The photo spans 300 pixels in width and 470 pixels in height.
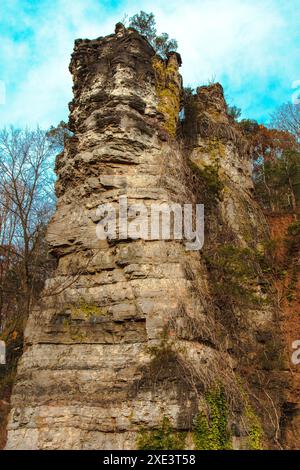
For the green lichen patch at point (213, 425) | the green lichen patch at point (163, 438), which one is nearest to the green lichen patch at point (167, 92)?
the green lichen patch at point (213, 425)

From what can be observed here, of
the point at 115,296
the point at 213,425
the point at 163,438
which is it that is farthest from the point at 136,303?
the point at 213,425

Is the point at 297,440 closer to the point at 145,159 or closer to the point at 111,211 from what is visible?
the point at 111,211

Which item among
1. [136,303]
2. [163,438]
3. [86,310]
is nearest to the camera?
[163,438]

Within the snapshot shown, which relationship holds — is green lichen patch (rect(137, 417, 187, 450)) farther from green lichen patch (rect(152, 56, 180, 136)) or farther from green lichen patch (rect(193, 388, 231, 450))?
green lichen patch (rect(152, 56, 180, 136))

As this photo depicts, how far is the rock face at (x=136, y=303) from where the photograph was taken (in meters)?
8.09

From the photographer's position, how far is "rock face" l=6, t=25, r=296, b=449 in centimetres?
809

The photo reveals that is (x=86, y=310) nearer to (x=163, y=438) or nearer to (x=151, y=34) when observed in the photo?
(x=163, y=438)

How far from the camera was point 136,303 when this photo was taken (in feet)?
29.5

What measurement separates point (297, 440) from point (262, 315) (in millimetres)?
3062

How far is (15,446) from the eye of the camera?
26.9 feet

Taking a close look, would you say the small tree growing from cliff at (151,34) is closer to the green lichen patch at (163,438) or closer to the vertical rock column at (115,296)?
the vertical rock column at (115,296)

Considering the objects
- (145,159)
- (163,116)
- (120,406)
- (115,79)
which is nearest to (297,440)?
(120,406)

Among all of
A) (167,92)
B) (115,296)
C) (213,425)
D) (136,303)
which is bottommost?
(213,425)

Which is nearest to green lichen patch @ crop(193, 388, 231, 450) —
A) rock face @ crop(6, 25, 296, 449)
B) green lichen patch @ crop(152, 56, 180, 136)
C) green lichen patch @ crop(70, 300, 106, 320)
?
rock face @ crop(6, 25, 296, 449)
